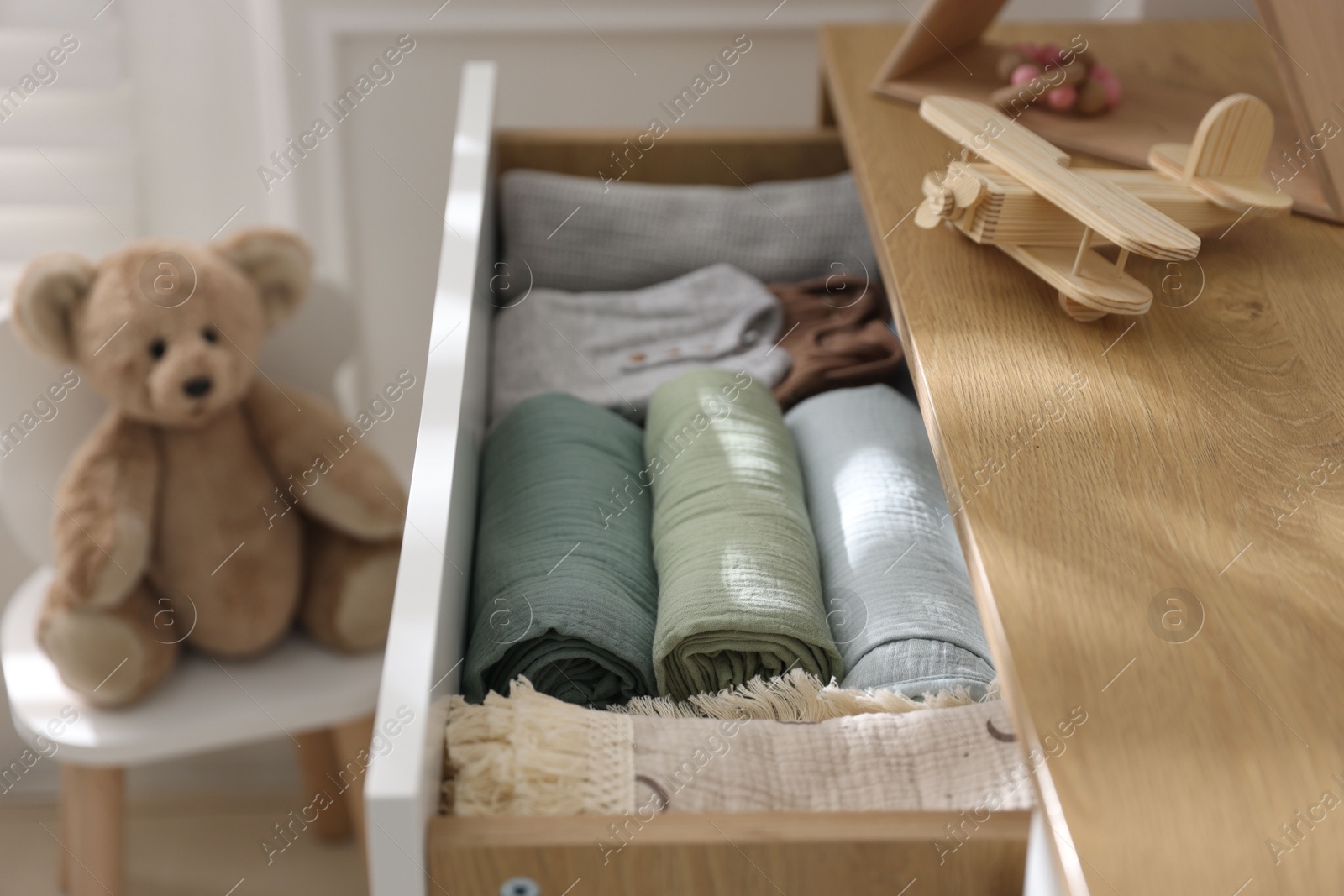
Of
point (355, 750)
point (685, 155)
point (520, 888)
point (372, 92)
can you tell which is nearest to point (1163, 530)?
point (520, 888)

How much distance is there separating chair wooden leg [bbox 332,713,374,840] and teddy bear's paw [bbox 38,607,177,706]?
25cm

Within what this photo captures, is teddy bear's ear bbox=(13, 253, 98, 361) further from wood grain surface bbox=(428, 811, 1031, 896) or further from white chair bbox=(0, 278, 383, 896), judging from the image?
wood grain surface bbox=(428, 811, 1031, 896)

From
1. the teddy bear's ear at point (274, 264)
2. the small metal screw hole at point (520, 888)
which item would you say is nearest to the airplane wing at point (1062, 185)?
the small metal screw hole at point (520, 888)

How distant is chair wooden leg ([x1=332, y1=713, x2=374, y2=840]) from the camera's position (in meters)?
1.37

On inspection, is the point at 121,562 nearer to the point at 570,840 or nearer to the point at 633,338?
the point at 633,338

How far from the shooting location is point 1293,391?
70 cm

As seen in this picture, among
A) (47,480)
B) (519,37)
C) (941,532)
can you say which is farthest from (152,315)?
(941,532)

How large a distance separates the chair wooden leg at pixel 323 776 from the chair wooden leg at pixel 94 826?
257 mm

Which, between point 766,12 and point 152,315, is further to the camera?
point 766,12

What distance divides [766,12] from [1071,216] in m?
0.99

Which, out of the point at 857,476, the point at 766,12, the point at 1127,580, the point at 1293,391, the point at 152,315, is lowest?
the point at 1127,580

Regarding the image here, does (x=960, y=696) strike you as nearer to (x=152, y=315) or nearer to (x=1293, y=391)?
(x=1293, y=391)

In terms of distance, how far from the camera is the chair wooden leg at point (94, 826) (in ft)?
4.32

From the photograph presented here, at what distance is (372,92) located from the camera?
1694mm
